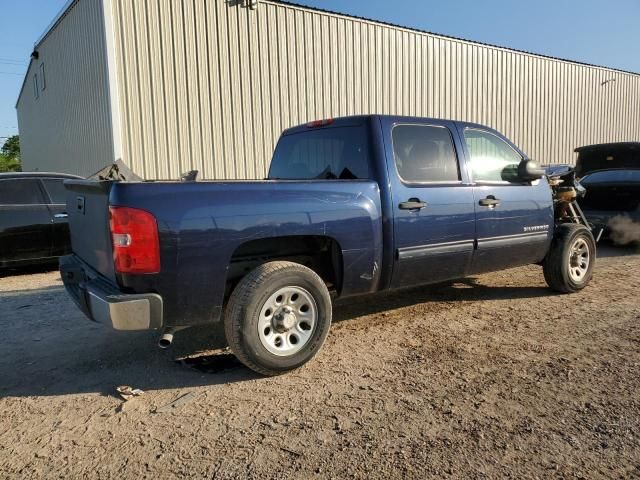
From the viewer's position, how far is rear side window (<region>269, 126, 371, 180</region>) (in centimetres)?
400

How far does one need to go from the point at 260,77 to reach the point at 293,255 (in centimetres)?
831

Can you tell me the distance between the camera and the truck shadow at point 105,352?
3.38 meters

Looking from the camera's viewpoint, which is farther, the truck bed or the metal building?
the metal building

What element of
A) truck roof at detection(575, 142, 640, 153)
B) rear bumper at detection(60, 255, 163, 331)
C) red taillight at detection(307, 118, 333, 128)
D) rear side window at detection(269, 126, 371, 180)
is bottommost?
rear bumper at detection(60, 255, 163, 331)

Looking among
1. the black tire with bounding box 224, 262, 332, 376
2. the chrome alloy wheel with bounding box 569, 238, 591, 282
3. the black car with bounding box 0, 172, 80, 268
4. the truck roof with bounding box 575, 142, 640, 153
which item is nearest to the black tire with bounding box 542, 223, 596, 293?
the chrome alloy wheel with bounding box 569, 238, 591, 282

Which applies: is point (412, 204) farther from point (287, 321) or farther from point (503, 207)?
point (287, 321)

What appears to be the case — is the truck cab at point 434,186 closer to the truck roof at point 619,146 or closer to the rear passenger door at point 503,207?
the rear passenger door at point 503,207

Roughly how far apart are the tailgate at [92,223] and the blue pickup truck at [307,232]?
0.02 metres

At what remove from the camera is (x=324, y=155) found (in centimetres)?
432

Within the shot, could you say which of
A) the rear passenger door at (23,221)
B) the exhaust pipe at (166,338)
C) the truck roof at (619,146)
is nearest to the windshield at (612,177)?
the truck roof at (619,146)

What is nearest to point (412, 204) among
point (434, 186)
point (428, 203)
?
point (428, 203)

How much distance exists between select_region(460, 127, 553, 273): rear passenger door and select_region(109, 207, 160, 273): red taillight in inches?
113

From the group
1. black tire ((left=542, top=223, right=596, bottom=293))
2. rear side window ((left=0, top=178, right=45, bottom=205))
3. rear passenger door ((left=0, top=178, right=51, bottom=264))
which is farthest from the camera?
rear side window ((left=0, top=178, right=45, bottom=205))

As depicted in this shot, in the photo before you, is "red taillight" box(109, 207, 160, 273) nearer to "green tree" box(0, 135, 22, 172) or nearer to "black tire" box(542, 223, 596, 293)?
"black tire" box(542, 223, 596, 293)
